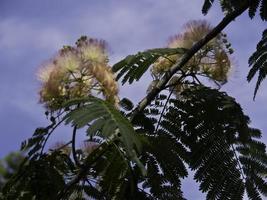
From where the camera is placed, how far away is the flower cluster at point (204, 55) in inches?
141

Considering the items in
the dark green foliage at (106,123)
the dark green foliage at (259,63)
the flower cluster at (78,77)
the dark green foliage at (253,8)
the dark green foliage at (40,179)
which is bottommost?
the dark green foliage at (106,123)

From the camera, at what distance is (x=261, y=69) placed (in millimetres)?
3373

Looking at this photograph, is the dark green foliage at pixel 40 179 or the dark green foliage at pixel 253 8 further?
the dark green foliage at pixel 253 8

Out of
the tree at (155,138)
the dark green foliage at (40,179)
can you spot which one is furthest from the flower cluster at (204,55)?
the dark green foliage at (40,179)

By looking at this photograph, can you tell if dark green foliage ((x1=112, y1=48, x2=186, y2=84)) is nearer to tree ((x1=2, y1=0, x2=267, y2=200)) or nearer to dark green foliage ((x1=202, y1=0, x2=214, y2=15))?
tree ((x1=2, y1=0, x2=267, y2=200))

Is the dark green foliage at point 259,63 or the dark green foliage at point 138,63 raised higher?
the dark green foliage at point 259,63

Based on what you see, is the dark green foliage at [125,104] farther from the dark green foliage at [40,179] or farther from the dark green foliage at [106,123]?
the dark green foliage at [106,123]

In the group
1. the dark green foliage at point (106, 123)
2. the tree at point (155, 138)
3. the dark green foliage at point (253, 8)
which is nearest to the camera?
the dark green foliage at point (106, 123)

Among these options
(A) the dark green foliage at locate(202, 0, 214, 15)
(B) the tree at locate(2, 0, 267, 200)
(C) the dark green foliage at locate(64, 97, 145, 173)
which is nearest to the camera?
(C) the dark green foliage at locate(64, 97, 145, 173)

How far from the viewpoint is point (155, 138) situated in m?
3.29

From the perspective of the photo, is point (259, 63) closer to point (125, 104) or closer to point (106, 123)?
point (125, 104)

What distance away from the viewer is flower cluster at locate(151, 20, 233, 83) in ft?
11.7

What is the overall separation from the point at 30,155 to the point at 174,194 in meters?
0.78

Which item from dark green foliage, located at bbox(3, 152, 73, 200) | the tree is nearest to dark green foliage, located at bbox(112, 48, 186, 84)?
the tree
